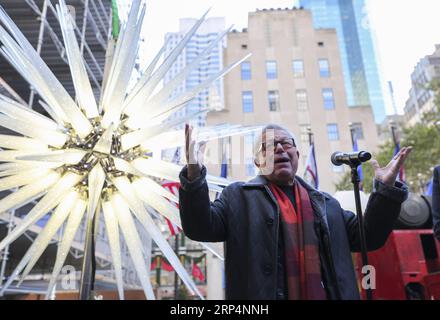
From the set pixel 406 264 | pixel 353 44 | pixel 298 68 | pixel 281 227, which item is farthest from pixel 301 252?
pixel 353 44

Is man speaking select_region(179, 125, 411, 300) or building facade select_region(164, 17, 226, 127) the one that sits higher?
building facade select_region(164, 17, 226, 127)

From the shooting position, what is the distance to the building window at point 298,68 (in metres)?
23.9

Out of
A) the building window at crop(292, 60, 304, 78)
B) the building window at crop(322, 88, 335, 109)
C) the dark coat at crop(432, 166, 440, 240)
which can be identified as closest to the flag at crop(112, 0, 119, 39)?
the dark coat at crop(432, 166, 440, 240)

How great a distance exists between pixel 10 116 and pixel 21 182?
2.89 feet

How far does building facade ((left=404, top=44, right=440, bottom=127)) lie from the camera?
198 inches

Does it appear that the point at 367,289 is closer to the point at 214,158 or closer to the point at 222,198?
the point at 222,198

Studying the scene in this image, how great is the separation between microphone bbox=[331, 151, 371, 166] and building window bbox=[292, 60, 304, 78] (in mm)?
22686

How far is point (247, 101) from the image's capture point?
23.8m

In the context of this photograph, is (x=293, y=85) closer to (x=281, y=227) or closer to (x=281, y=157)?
(x=281, y=157)

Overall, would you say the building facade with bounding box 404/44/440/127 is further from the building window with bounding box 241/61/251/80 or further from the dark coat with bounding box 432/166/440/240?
the building window with bounding box 241/61/251/80

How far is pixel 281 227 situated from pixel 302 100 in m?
22.5

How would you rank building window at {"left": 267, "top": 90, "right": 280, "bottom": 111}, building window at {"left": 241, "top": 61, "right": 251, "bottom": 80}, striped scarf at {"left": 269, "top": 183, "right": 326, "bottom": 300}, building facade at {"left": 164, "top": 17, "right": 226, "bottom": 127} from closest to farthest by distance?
striped scarf at {"left": 269, "top": 183, "right": 326, "bottom": 300}
building facade at {"left": 164, "top": 17, "right": 226, "bottom": 127}
building window at {"left": 267, "top": 90, "right": 280, "bottom": 111}
building window at {"left": 241, "top": 61, "right": 251, "bottom": 80}

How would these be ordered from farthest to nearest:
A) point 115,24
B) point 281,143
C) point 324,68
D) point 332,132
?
point 324,68 → point 332,132 → point 115,24 → point 281,143

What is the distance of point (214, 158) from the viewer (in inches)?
218
